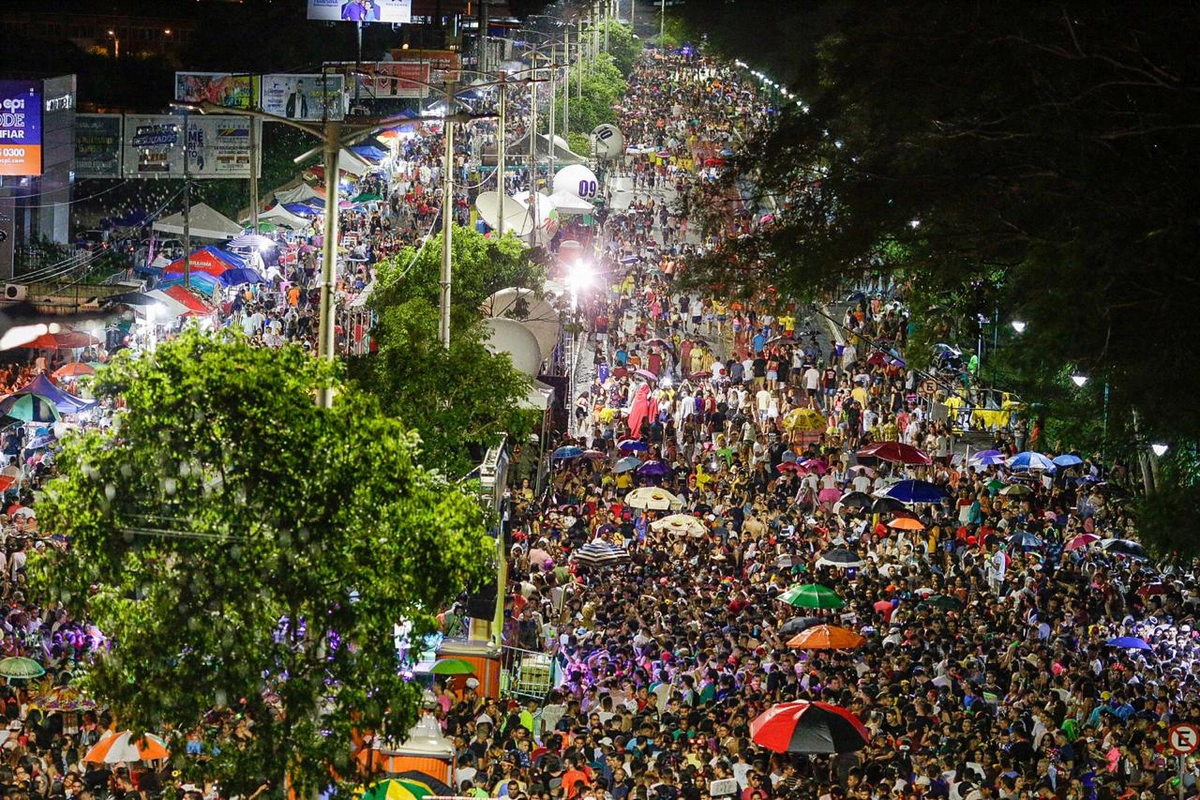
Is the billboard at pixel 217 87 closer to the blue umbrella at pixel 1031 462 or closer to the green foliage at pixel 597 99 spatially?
the green foliage at pixel 597 99

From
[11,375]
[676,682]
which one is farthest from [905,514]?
[11,375]

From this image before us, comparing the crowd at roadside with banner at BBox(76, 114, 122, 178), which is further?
banner at BBox(76, 114, 122, 178)

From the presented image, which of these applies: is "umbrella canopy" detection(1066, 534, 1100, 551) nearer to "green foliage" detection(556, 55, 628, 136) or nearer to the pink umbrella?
the pink umbrella

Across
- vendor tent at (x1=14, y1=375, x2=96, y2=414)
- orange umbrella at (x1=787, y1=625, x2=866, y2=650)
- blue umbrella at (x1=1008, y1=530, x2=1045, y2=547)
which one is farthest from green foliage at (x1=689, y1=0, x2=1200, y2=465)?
vendor tent at (x1=14, y1=375, x2=96, y2=414)

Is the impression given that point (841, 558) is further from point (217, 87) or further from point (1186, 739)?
point (217, 87)

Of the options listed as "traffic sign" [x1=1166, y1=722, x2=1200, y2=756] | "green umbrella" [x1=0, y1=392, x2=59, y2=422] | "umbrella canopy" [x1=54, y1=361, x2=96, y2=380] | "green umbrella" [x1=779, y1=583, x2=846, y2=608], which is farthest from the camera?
"umbrella canopy" [x1=54, y1=361, x2=96, y2=380]

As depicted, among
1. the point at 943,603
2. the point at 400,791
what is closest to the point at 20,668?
the point at 400,791

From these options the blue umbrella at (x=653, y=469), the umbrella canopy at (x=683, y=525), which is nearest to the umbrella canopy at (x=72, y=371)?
the blue umbrella at (x=653, y=469)
